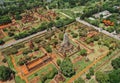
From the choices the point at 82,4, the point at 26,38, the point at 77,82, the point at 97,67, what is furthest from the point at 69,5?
the point at 77,82

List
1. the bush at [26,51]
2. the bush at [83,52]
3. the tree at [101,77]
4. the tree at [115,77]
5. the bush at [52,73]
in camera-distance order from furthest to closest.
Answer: the bush at [26,51], the bush at [83,52], the bush at [52,73], the tree at [101,77], the tree at [115,77]

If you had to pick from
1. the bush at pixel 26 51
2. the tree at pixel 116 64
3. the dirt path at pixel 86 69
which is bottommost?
the dirt path at pixel 86 69

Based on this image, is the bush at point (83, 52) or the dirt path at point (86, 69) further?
the bush at point (83, 52)

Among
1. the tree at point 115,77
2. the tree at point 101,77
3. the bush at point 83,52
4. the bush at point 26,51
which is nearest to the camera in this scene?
the tree at point 115,77

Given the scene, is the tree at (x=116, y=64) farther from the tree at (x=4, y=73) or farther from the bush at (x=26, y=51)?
the tree at (x=4, y=73)

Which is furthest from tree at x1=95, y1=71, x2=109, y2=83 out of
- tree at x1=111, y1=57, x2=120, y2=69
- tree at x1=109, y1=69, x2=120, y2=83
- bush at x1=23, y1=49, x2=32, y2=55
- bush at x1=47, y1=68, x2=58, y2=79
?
bush at x1=23, y1=49, x2=32, y2=55

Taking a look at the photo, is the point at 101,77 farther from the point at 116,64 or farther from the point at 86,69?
the point at 116,64

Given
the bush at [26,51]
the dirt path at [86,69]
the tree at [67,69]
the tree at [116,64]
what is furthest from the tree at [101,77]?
the bush at [26,51]

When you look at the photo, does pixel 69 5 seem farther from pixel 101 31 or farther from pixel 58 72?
pixel 58 72
